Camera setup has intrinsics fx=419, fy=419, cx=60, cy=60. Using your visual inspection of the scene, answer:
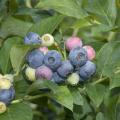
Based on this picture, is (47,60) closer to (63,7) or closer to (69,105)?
(69,105)

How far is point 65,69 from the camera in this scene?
48.4 inches

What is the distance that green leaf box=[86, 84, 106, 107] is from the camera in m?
1.29

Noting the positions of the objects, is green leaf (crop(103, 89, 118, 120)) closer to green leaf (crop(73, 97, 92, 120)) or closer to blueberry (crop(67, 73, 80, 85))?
green leaf (crop(73, 97, 92, 120))

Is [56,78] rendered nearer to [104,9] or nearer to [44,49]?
[44,49]

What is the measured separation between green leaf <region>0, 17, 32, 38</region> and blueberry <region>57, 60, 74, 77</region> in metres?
0.46

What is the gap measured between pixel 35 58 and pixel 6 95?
14cm

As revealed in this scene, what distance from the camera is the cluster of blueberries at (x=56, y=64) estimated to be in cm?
124

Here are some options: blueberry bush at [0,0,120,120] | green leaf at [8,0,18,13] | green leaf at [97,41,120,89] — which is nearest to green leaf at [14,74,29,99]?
blueberry bush at [0,0,120,120]

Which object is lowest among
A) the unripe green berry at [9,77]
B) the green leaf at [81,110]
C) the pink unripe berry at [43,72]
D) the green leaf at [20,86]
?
the green leaf at [81,110]

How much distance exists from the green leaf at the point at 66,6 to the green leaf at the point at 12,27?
0.89 feet

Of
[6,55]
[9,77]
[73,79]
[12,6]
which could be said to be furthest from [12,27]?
[73,79]

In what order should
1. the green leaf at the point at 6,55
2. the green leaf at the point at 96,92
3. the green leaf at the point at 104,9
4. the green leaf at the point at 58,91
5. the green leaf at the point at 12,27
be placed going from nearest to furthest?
1. the green leaf at the point at 58,91
2. the green leaf at the point at 96,92
3. the green leaf at the point at 6,55
4. the green leaf at the point at 104,9
5. the green leaf at the point at 12,27

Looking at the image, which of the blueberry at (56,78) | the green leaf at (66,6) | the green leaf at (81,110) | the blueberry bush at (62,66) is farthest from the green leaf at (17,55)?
the green leaf at (81,110)

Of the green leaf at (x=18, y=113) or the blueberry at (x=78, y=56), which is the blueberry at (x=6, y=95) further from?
the blueberry at (x=78, y=56)
